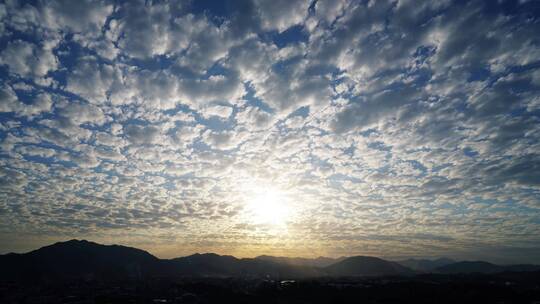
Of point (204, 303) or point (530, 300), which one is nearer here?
point (530, 300)

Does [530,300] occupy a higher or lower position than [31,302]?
lower

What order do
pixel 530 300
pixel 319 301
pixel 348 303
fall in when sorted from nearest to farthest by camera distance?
pixel 530 300 → pixel 348 303 → pixel 319 301

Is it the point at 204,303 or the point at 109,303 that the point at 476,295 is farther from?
the point at 109,303

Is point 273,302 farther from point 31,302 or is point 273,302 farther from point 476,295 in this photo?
point 31,302

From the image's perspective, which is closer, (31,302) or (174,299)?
(31,302)

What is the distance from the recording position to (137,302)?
18462cm

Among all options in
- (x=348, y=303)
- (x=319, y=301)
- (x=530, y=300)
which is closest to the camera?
(x=530, y=300)

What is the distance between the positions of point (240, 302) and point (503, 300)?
497ft

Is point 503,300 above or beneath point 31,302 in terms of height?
beneath

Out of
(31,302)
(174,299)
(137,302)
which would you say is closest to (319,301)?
(174,299)

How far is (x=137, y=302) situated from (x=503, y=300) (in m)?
210

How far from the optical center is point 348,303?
185 metres

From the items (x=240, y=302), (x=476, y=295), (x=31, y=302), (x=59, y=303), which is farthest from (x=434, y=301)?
(x=31, y=302)

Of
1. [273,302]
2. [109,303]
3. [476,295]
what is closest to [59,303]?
[109,303]
